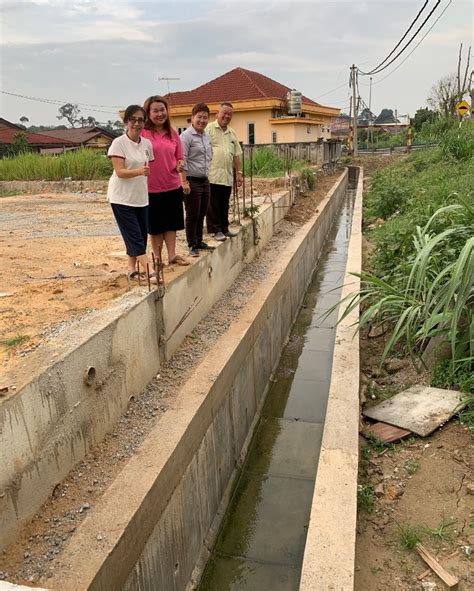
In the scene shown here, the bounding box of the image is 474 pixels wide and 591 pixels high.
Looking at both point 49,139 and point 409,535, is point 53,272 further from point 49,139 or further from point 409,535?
point 49,139

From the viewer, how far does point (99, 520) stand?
8.52ft

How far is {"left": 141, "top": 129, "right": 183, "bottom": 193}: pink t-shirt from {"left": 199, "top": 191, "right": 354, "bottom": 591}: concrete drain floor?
6.67 feet

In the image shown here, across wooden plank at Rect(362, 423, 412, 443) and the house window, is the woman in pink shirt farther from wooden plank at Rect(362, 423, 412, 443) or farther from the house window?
the house window

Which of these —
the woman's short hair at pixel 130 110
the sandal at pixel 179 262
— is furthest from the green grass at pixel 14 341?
the sandal at pixel 179 262

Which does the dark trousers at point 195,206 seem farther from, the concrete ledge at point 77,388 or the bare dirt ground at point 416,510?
the bare dirt ground at point 416,510

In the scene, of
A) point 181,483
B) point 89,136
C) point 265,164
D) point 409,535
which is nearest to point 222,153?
point 181,483

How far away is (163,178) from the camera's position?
4.65 meters

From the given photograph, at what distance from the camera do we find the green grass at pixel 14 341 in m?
3.24

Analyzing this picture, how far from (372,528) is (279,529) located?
1.43m

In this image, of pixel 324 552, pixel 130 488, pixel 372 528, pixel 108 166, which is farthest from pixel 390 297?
pixel 108 166

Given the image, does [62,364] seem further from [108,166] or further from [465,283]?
[108,166]

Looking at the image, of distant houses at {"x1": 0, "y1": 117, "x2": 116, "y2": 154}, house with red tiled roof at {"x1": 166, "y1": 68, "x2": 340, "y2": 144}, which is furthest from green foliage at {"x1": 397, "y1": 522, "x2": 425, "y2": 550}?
distant houses at {"x1": 0, "y1": 117, "x2": 116, "y2": 154}

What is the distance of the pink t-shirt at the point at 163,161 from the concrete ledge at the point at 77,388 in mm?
825

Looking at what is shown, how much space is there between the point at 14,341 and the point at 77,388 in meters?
0.60
